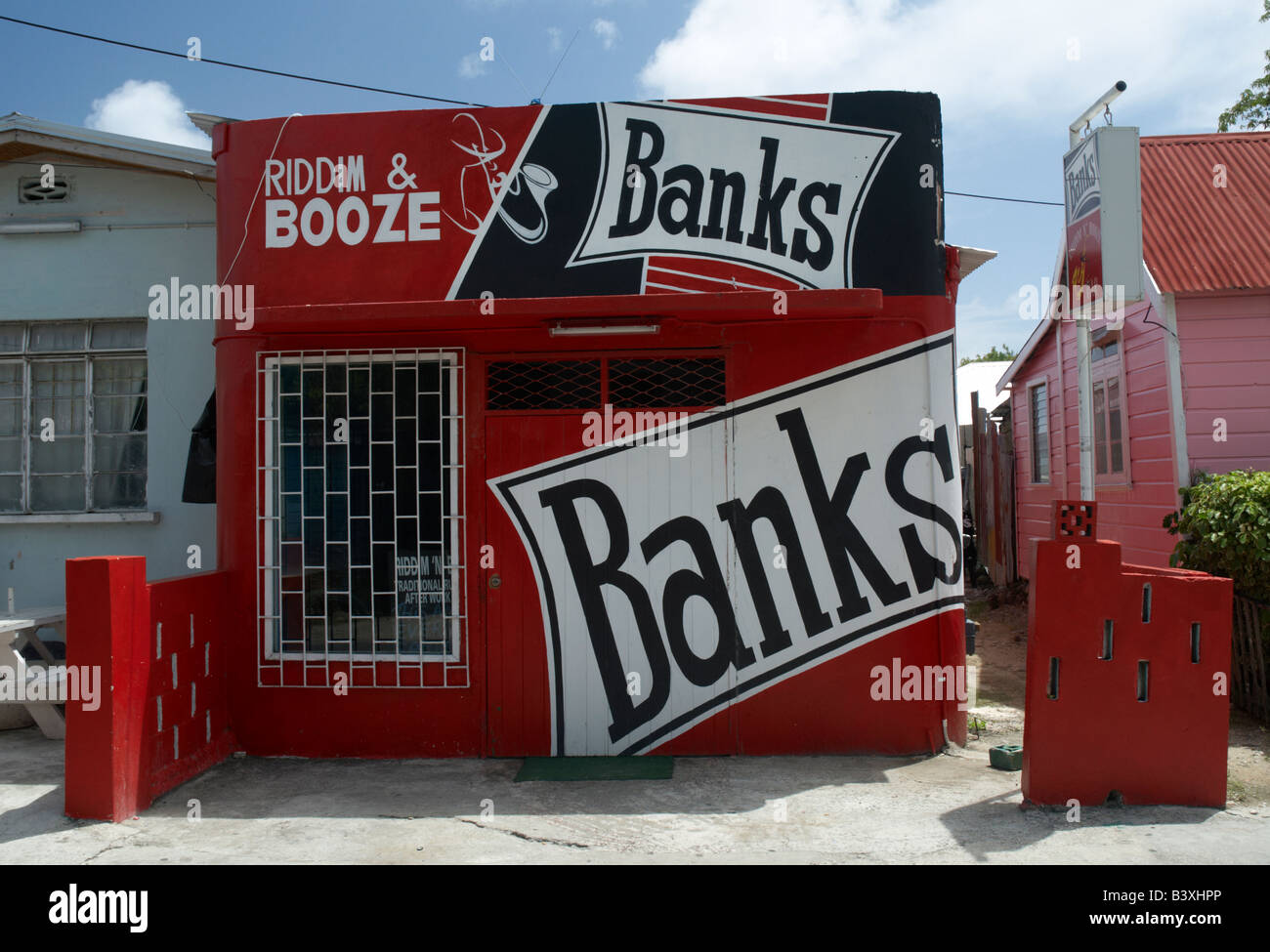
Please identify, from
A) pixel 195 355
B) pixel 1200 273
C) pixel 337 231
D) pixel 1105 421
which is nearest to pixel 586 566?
pixel 337 231

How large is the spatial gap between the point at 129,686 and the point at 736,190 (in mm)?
4859

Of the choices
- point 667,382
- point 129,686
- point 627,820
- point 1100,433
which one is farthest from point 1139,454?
point 129,686

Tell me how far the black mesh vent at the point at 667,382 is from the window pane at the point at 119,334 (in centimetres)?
408

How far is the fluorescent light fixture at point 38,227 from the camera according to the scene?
7.81 metres

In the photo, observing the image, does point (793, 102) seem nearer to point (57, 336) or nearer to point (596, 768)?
point (596, 768)

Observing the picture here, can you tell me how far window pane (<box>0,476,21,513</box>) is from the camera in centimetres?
790

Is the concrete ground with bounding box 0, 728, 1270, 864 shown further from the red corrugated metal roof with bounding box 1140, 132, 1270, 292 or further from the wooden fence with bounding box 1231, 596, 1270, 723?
the red corrugated metal roof with bounding box 1140, 132, 1270, 292

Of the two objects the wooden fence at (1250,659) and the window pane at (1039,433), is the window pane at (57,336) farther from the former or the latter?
the window pane at (1039,433)

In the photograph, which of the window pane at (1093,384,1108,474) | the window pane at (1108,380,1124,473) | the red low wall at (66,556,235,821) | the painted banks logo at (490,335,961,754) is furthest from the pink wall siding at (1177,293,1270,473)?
the red low wall at (66,556,235,821)

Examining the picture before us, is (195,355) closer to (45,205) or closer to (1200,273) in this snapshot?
(45,205)

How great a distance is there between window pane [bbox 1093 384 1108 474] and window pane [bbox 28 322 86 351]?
1019cm

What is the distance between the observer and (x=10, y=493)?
26.0 ft

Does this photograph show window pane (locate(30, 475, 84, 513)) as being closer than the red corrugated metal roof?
Yes
